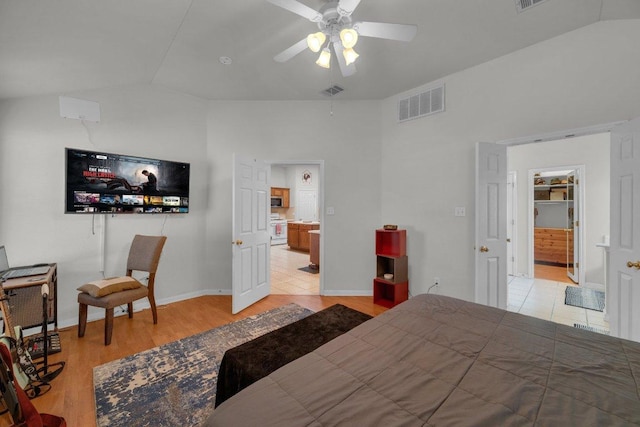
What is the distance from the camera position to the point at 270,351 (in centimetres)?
133

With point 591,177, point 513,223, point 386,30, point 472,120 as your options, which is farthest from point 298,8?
point 591,177

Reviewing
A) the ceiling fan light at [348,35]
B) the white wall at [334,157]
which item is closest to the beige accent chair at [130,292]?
the white wall at [334,157]

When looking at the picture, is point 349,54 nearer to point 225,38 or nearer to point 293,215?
point 225,38

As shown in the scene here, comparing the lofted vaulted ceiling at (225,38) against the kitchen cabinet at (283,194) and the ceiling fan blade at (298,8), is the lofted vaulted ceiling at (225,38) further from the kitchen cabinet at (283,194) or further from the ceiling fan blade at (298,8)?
the kitchen cabinet at (283,194)

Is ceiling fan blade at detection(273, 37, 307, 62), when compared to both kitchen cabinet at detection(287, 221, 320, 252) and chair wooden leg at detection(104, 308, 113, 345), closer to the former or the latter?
chair wooden leg at detection(104, 308, 113, 345)

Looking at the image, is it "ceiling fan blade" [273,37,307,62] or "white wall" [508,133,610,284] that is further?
"white wall" [508,133,610,284]

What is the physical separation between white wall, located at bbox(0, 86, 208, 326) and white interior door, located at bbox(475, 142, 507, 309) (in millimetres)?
3759

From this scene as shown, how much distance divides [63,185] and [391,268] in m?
4.15

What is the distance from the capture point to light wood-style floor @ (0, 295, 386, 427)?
1.71 meters

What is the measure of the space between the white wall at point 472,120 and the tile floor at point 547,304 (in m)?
1.00

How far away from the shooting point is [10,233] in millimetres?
2510

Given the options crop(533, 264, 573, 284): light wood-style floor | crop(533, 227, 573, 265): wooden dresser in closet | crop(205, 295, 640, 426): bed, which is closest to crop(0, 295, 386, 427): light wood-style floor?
crop(205, 295, 640, 426): bed

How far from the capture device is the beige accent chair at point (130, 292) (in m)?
2.41

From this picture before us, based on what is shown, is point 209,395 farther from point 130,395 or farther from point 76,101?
point 76,101
